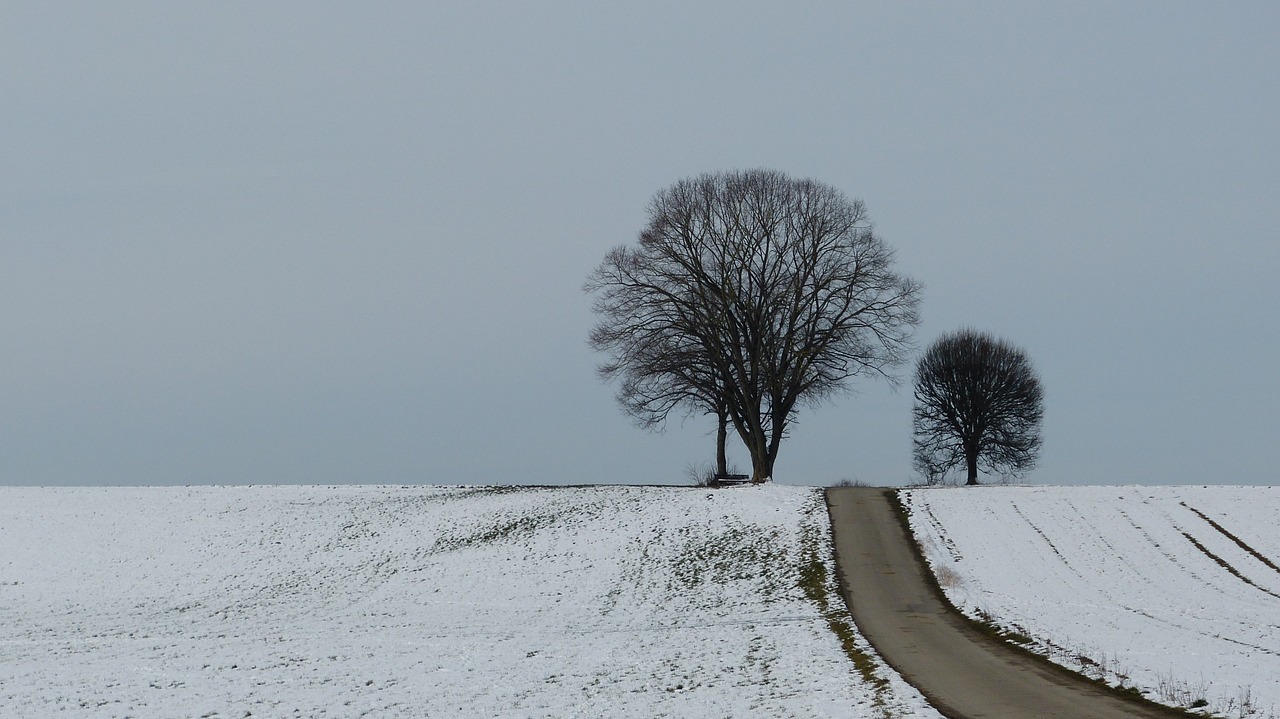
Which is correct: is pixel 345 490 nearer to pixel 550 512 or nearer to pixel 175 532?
pixel 175 532

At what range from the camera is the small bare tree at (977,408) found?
184 feet

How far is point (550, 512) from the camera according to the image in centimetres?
3647

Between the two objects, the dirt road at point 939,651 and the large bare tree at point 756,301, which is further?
the large bare tree at point 756,301

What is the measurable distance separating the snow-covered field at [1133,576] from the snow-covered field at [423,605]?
1905 millimetres

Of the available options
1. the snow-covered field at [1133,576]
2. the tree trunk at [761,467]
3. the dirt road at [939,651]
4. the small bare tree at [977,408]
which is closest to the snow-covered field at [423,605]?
the dirt road at [939,651]

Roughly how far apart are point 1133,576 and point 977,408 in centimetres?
2984

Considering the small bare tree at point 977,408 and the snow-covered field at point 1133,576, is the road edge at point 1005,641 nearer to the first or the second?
the snow-covered field at point 1133,576

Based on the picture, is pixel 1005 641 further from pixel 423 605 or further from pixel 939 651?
pixel 423 605

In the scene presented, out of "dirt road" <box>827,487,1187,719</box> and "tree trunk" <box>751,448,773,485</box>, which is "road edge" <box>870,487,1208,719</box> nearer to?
"dirt road" <box>827,487,1187,719</box>

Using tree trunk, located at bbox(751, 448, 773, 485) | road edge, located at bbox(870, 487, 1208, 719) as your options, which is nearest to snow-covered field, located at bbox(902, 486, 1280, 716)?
road edge, located at bbox(870, 487, 1208, 719)

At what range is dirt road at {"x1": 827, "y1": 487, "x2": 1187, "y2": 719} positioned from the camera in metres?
13.5

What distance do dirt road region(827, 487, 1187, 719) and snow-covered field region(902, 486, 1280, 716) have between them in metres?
0.63

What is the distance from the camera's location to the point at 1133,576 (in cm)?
2720

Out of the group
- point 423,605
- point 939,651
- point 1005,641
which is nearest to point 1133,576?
point 1005,641
